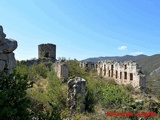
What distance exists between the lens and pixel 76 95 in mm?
13195

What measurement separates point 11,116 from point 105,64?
28.8m

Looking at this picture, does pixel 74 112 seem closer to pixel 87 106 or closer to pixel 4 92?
pixel 87 106

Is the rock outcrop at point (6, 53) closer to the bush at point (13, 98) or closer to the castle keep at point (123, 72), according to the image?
the bush at point (13, 98)

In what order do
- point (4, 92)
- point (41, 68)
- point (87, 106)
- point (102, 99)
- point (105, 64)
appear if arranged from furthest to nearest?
1. point (105, 64)
2. point (41, 68)
3. point (102, 99)
4. point (87, 106)
5. point (4, 92)

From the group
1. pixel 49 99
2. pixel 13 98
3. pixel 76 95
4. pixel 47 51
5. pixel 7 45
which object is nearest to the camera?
pixel 13 98

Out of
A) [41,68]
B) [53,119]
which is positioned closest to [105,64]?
[41,68]

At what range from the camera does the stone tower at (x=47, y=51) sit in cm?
3447

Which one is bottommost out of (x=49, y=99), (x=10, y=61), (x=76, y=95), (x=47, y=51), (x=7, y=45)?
(x=49, y=99)

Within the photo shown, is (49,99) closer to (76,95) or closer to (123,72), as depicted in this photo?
(76,95)

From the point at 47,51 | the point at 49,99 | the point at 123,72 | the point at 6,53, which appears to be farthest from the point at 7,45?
the point at 47,51

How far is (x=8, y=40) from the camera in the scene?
5.99 metres

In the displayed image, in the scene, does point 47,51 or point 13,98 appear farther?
point 47,51

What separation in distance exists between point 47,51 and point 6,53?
28.9 meters

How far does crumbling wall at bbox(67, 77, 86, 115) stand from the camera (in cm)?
1299
